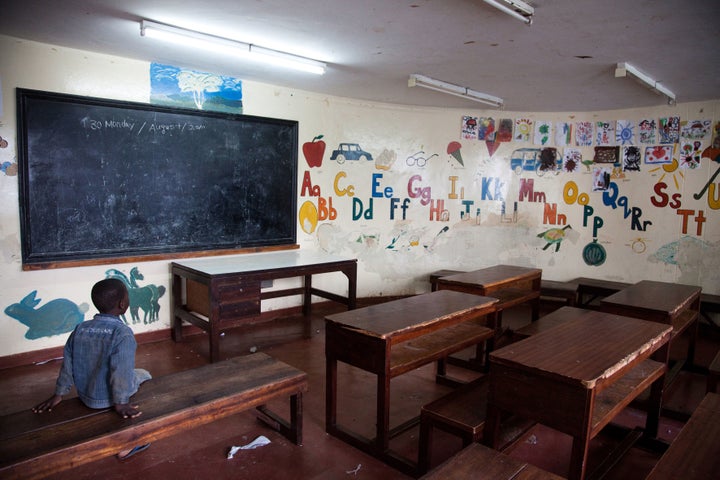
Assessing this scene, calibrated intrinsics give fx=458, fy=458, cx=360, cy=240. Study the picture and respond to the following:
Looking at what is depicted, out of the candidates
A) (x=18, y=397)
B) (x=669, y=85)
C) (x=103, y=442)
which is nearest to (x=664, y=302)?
(x=669, y=85)

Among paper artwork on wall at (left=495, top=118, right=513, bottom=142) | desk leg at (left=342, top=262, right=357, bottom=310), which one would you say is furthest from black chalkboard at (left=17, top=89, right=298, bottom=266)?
paper artwork on wall at (left=495, top=118, right=513, bottom=142)

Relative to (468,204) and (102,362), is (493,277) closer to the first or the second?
(468,204)

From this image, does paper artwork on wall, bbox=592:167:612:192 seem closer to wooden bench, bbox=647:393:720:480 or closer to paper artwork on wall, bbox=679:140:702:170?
paper artwork on wall, bbox=679:140:702:170

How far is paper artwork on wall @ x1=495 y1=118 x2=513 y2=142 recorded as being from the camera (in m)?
6.17

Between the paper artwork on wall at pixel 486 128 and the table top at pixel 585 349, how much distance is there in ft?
12.8

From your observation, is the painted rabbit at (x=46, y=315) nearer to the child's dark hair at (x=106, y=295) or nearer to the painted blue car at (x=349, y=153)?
the child's dark hair at (x=106, y=295)

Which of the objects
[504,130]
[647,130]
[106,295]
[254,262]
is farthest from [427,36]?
[647,130]

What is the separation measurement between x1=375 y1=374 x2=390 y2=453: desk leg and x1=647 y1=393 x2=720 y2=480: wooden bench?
1.23 meters

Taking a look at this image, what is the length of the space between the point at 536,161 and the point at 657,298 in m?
3.09

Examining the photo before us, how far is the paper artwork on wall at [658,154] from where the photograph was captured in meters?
5.38

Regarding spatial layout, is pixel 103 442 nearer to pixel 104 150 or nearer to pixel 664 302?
pixel 104 150

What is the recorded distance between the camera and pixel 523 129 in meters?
6.14

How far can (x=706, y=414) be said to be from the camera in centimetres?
201

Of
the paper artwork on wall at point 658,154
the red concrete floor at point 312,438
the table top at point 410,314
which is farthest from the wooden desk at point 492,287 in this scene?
the paper artwork on wall at point 658,154
